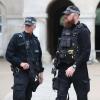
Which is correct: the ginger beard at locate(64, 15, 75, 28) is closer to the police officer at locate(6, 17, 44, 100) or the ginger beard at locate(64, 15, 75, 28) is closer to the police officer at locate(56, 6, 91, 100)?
the police officer at locate(56, 6, 91, 100)

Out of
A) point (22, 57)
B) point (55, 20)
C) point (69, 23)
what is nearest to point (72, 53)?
point (69, 23)

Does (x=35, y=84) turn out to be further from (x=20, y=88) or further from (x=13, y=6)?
(x=13, y=6)

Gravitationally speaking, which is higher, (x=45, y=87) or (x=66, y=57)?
(x=66, y=57)

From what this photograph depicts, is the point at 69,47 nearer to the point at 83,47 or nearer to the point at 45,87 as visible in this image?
the point at 83,47

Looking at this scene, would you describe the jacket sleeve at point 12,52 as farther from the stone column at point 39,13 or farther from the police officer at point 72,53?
the stone column at point 39,13

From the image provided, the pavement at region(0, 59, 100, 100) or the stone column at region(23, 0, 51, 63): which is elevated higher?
the stone column at region(23, 0, 51, 63)

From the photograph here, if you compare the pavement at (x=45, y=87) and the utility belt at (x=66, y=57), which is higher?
the utility belt at (x=66, y=57)

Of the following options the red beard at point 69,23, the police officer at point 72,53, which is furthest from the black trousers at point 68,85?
the red beard at point 69,23

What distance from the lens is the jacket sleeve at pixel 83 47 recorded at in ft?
26.0

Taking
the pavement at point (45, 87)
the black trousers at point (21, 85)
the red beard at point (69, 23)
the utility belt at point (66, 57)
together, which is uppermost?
the red beard at point (69, 23)

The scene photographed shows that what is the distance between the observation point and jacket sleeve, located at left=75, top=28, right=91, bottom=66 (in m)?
7.93

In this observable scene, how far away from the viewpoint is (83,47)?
7.96 m

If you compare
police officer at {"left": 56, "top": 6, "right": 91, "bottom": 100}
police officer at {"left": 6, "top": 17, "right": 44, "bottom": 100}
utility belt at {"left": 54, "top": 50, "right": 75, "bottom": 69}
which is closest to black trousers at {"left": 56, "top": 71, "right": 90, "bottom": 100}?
police officer at {"left": 56, "top": 6, "right": 91, "bottom": 100}

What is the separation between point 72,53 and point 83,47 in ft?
0.60
